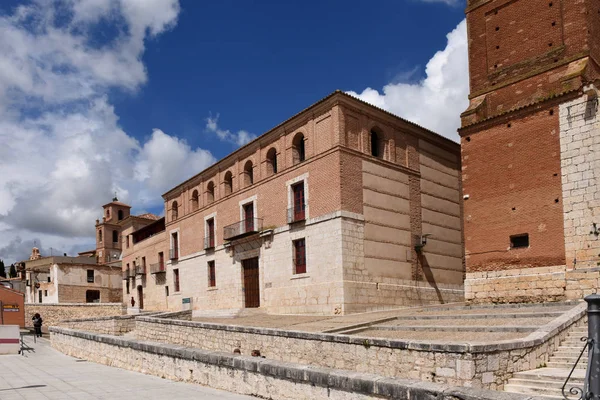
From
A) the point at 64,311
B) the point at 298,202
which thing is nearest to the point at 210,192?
the point at 298,202

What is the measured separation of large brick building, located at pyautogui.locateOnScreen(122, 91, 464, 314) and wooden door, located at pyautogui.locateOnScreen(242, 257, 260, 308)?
5 centimetres

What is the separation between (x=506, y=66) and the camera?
65.8ft

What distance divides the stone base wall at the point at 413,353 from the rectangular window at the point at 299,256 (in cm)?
739

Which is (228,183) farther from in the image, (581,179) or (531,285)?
(581,179)

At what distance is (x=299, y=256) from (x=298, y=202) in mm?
2431

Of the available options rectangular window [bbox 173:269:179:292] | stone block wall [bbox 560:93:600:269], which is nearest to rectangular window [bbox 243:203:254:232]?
rectangular window [bbox 173:269:179:292]

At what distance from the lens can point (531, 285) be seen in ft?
58.0

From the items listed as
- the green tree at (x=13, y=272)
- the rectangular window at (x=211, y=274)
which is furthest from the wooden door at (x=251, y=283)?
the green tree at (x=13, y=272)

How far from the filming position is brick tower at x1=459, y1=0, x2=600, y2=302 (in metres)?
17.0

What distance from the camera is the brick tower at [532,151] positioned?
55.7 ft

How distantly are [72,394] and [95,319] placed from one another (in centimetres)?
1646

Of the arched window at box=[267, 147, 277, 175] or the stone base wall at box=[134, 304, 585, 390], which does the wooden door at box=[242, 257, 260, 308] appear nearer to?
the arched window at box=[267, 147, 277, 175]

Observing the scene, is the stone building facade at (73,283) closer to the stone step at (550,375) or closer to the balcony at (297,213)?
the balcony at (297,213)

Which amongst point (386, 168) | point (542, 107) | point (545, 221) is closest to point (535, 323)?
point (545, 221)
